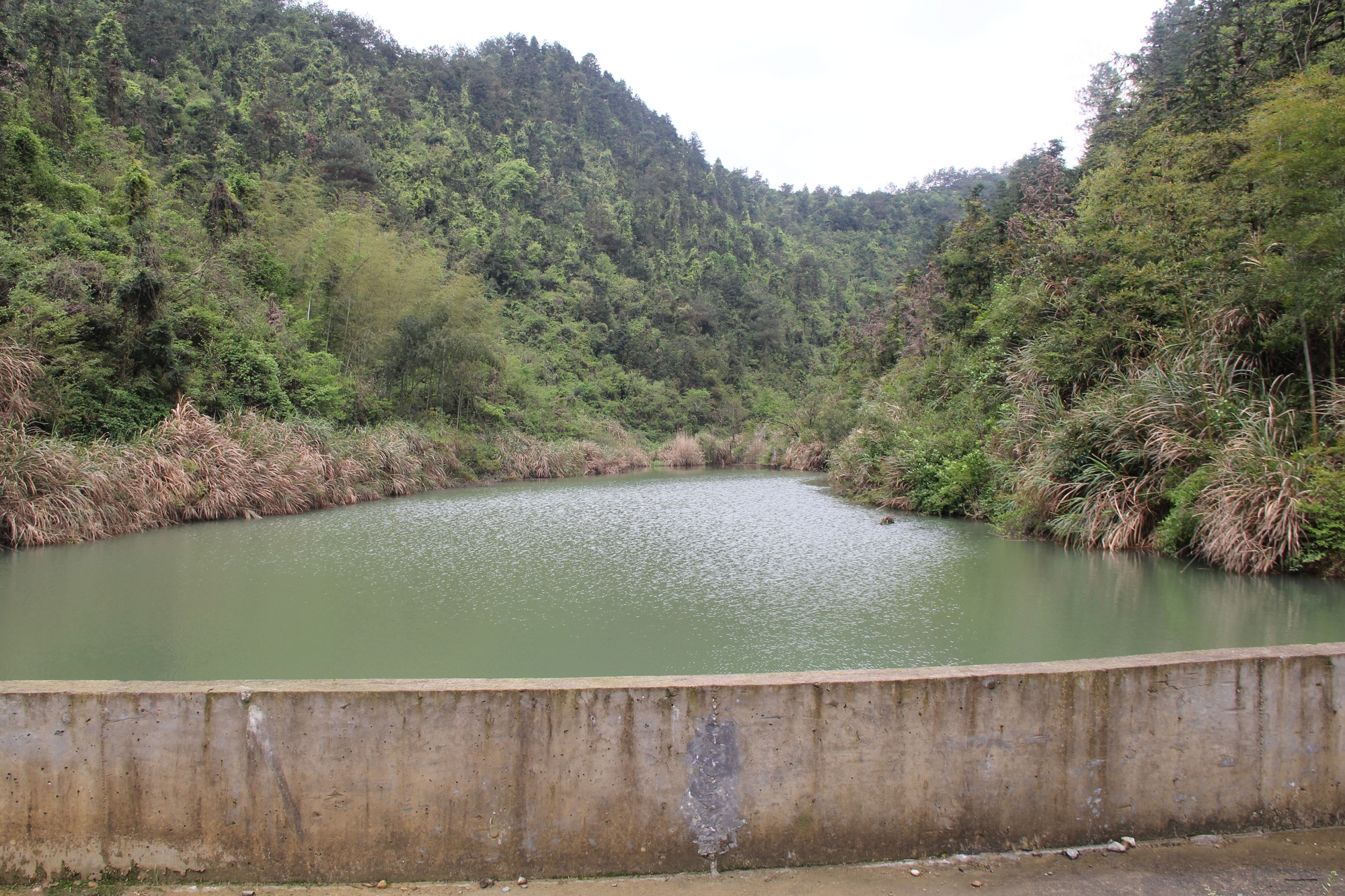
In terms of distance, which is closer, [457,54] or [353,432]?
[353,432]

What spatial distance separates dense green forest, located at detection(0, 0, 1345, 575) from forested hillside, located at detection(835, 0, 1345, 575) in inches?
2.1

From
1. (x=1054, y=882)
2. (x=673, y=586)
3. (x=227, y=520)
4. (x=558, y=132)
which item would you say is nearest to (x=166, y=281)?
(x=227, y=520)

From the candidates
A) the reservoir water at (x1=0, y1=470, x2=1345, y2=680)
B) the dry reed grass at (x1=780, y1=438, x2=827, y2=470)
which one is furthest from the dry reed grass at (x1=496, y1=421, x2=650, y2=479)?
the reservoir water at (x1=0, y1=470, x2=1345, y2=680)

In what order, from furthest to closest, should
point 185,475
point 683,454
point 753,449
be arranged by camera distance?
point 753,449, point 683,454, point 185,475

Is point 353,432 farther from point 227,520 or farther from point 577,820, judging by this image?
point 577,820

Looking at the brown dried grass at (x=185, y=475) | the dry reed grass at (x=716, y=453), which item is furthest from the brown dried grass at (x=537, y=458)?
the dry reed grass at (x=716, y=453)

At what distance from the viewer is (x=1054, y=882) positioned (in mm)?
2469

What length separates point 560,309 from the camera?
141 ft

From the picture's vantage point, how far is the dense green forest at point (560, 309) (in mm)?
9414

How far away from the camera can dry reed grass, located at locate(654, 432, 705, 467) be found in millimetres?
35312

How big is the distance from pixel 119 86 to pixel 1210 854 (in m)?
35.1

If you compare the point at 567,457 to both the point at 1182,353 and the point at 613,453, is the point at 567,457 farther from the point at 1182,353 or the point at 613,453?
the point at 1182,353

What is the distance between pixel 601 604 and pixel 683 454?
27.9 m

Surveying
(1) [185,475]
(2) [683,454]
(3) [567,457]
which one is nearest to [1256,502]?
(1) [185,475]
